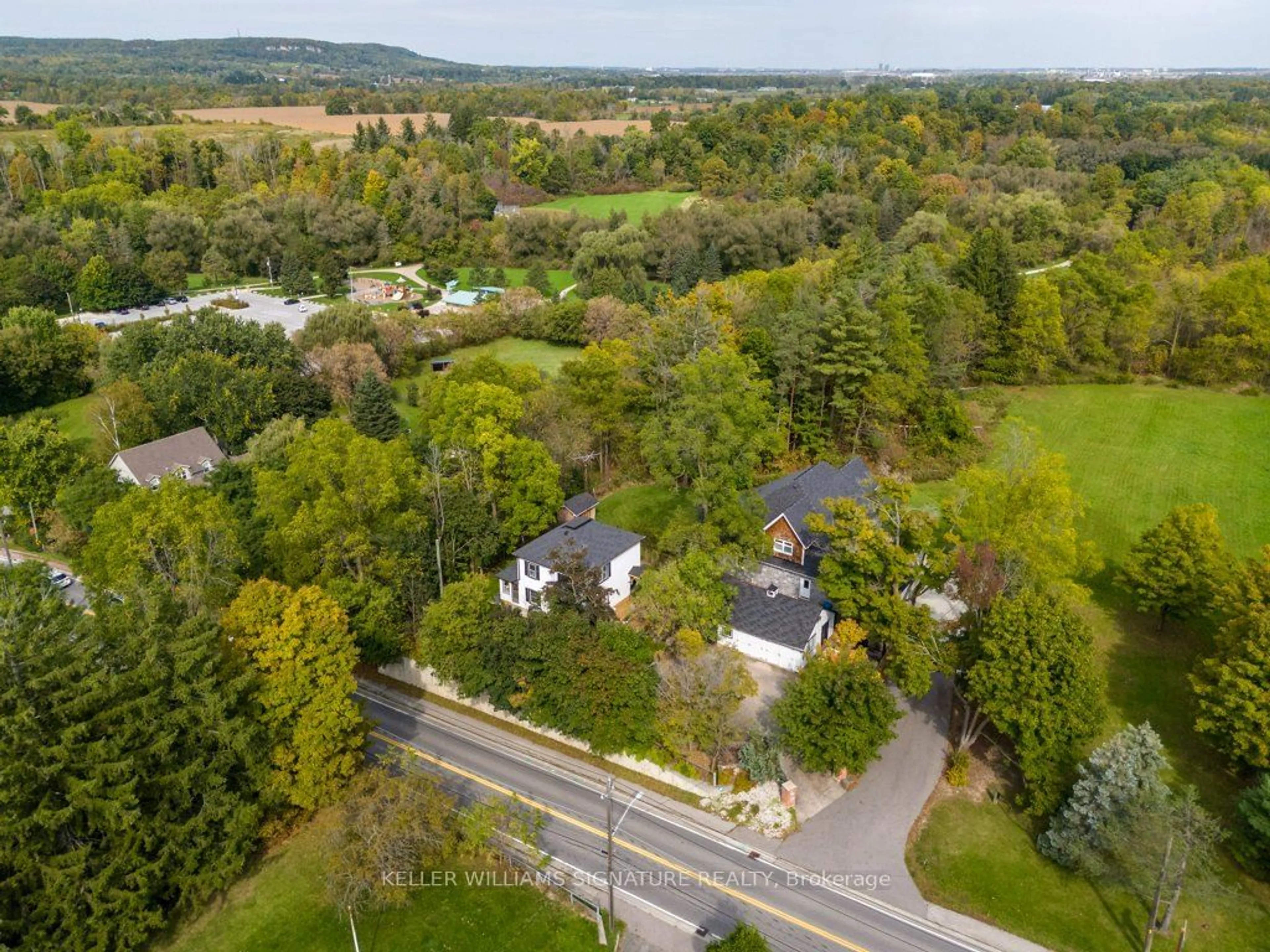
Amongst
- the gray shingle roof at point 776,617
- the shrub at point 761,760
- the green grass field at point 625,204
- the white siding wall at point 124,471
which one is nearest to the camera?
the shrub at point 761,760

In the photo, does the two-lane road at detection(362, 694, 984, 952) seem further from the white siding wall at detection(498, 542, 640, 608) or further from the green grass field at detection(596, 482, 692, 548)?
the green grass field at detection(596, 482, 692, 548)

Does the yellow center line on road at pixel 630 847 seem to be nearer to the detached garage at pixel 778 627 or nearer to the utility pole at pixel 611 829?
the utility pole at pixel 611 829

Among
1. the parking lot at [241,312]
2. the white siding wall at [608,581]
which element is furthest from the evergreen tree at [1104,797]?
the parking lot at [241,312]

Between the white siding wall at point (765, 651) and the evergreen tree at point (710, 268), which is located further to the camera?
the evergreen tree at point (710, 268)

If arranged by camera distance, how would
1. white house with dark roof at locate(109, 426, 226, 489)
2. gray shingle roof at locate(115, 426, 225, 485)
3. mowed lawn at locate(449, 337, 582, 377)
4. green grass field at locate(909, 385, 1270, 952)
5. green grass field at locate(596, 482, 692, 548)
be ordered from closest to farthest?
green grass field at locate(909, 385, 1270, 952) < green grass field at locate(596, 482, 692, 548) < white house with dark roof at locate(109, 426, 226, 489) < gray shingle roof at locate(115, 426, 225, 485) < mowed lawn at locate(449, 337, 582, 377)

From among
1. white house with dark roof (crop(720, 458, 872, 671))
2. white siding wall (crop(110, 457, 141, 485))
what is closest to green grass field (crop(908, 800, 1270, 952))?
white house with dark roof (crop(720, 458, 872, 671))

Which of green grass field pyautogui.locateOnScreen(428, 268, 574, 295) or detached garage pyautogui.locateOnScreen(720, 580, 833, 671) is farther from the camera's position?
green grass field pyautogui.locateOnScreen(428, 268, 574, 295)
